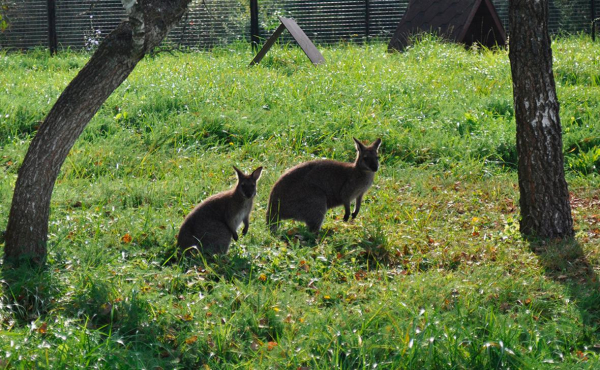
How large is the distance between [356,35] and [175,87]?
25.6 ft

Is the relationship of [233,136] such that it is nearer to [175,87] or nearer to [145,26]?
[175,87]

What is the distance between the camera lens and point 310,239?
719 cm

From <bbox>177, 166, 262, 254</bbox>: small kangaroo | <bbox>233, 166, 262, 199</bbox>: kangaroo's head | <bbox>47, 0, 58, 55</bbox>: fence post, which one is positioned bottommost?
<bbox>177, 166, 262, 254</bbox>: small kangaroo

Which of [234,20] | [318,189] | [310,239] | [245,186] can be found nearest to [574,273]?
[310,239]

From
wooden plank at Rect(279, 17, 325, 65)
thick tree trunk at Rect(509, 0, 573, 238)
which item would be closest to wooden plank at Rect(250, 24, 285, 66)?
wooden plank at Rect(279, 17, 325, 65)

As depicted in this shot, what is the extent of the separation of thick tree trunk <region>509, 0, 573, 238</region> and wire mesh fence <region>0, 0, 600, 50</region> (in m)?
10.1

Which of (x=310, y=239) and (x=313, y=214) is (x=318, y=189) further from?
(x=310, y=239)

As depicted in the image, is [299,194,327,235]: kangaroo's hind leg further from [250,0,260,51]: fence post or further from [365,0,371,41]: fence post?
[365,0,371,41]: fence post

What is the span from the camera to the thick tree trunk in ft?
22.1

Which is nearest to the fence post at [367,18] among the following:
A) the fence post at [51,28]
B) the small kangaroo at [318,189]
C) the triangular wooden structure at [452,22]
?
the triangular wooden structure at [452,22]

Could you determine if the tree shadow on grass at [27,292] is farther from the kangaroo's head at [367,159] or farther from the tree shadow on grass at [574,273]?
the tree shadow on grass at [574,273]

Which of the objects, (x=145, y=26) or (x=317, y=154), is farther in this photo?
(x=317, y=154)

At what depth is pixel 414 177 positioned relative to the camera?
893cm

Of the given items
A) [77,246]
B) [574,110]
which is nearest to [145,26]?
[77,246]
